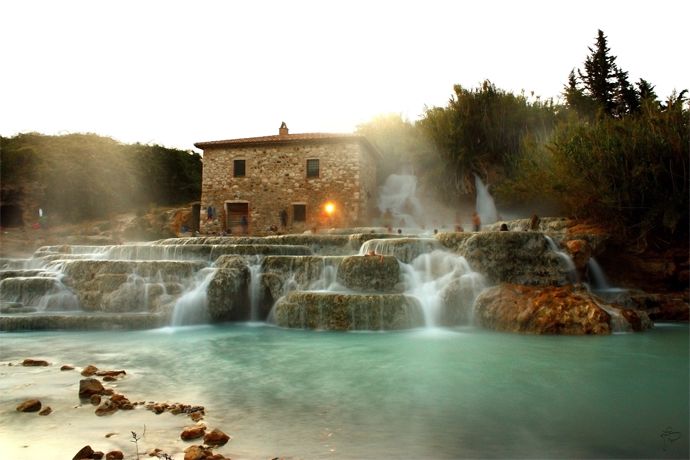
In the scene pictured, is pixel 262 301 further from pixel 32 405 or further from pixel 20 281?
pixel 32 405

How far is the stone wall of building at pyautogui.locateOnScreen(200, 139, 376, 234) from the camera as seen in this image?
22828mm

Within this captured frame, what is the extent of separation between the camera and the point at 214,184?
24.4 meters

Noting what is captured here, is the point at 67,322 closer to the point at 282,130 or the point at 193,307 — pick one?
the point at 193,307

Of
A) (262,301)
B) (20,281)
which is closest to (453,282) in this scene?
(262,301)

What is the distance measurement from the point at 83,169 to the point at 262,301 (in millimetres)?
22650

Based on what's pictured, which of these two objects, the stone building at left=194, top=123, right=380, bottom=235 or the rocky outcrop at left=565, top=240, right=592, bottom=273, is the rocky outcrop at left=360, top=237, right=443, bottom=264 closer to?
the rocky outcrop at left=565, top=240, right=592, bottom=273

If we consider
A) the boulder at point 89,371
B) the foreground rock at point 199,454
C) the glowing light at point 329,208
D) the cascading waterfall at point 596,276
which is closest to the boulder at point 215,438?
the foreground rock at point 199,454

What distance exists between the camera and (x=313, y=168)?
23.3m

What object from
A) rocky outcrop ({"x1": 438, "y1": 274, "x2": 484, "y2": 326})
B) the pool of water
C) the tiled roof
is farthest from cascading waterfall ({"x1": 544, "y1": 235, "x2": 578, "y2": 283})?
the tiled roof

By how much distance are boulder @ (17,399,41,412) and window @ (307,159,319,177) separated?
64.9 feet

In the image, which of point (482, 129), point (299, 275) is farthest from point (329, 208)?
point (299, 275)

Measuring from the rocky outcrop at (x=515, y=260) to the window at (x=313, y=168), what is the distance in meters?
13.6

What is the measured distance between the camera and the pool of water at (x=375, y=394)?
3.21 meters

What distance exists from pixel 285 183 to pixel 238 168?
109 inches
